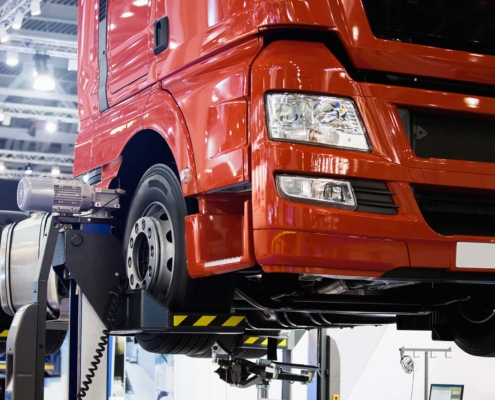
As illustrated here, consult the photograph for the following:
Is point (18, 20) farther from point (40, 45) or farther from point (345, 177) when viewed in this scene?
point (345, 177)

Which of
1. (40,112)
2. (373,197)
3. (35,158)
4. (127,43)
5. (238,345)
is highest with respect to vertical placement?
(40,112)

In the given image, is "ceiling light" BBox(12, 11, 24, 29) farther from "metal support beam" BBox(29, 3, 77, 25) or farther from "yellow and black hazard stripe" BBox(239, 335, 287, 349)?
"yellow and black hazard stripe" BBox(239, 335, 287, 349)

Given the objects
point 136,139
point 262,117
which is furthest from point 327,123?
point 136,139

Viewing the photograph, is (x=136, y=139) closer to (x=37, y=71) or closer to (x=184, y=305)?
(x=184, y=305)

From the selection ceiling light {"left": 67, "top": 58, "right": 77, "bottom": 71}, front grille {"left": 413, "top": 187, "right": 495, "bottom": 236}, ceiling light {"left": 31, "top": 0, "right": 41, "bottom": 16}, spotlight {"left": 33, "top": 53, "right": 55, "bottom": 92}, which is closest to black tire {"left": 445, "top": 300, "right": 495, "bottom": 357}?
front grille {"left": 413, "top": 187, "right": 495, "bottom": 236}

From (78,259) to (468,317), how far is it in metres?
2.04

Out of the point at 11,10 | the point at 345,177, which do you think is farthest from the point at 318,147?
the point at 11,10

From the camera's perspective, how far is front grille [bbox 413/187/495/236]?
2.78 m

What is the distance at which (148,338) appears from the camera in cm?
376

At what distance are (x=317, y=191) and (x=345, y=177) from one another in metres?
0.11

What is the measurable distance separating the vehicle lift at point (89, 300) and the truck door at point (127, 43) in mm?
731

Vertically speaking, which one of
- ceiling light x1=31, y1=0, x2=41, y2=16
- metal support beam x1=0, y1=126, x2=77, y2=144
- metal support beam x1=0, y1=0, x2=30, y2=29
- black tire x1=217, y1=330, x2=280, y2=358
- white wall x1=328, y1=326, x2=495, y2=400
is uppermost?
metal support beam x1=0, y1=0, x2=30, y2=29

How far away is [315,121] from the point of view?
2658 mm

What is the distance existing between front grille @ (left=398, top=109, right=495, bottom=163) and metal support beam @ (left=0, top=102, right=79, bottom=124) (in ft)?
50.4
